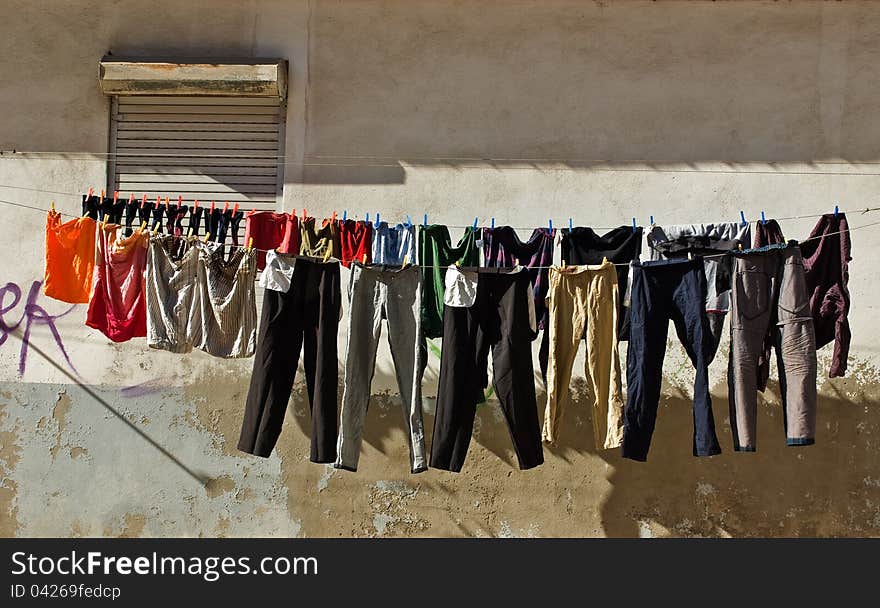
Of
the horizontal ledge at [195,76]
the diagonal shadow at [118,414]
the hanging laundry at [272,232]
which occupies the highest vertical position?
the horizontal ledge at [195,76]

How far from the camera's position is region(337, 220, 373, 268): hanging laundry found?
329 inches

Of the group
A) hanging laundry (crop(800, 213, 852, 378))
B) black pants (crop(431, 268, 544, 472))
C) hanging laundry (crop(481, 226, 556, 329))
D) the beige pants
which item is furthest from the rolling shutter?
hanging laundry (crop(800, 213, 852, 378))

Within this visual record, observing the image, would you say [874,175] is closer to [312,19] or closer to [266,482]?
[312,19]

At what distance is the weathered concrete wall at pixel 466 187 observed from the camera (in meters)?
9.10

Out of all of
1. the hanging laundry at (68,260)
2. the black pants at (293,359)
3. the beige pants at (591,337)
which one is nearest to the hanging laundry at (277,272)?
the black pants at (293,359)

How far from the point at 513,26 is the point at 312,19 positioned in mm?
1789

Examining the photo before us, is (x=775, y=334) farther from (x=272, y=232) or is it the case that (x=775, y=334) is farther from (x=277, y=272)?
(x=272, y=232)

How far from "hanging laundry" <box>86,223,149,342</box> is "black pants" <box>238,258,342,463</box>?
3.32ft

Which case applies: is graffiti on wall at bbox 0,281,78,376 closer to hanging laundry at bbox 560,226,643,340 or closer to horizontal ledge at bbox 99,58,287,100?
horizontal ledge at bbox 99,58,287,100

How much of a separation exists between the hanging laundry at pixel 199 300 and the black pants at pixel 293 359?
0.78 ft

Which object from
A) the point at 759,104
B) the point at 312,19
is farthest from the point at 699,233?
the point at 312,19

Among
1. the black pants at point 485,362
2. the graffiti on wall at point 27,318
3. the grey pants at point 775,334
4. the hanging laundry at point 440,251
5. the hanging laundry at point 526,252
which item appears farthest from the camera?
the graffiti on wall at point 27,318

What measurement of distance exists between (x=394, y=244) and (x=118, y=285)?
2128mm

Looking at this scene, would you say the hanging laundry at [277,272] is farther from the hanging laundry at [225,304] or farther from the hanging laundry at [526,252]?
the hanging laundry at [526,252]
